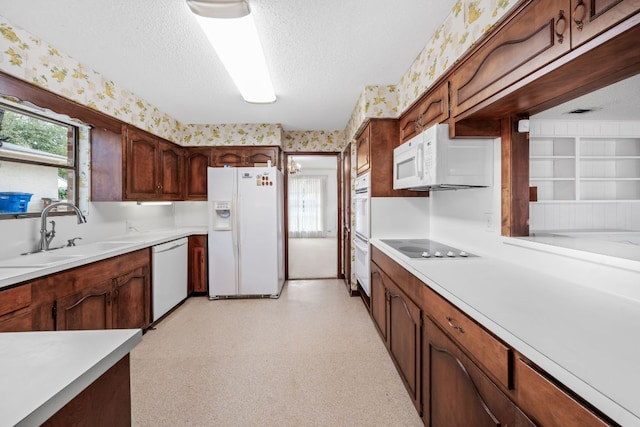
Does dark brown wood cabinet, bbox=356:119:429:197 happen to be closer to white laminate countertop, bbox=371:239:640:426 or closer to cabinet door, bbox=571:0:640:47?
white laminate countertop, bbox=371:239:640:426

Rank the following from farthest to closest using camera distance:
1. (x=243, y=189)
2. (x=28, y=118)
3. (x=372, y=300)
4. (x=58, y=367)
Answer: (x=243, y=189) → (x=372, y=300) → (x=28, y=118) → (x=58, y=367)

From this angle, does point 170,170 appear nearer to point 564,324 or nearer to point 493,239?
point 493,239

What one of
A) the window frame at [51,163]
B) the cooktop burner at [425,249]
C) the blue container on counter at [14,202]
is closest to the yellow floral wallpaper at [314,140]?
the cooktop burner at [425,249]

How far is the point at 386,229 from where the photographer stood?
9.04 feet

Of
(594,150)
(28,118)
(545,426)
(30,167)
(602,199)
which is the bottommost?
(545,426)

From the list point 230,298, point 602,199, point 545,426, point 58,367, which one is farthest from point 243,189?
point 602,199

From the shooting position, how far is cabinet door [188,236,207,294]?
366 cm

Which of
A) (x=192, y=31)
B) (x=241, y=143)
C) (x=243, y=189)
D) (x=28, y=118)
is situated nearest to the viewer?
(x=192, y=31)

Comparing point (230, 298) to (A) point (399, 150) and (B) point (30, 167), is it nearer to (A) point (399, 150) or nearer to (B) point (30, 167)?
(B) point (30, 167)

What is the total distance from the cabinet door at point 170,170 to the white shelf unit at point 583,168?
12.7ft

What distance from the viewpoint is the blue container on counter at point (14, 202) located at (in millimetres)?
1934

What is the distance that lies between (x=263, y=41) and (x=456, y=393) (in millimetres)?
2278

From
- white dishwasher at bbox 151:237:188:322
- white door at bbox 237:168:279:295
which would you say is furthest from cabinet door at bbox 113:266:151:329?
white door at bbox 237:168:279:295

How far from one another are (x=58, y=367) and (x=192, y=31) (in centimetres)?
201
